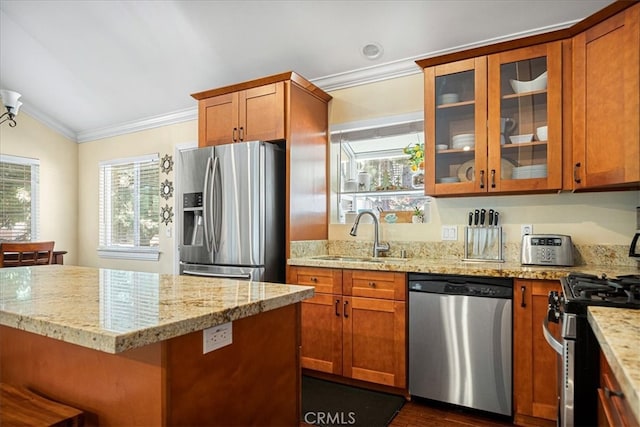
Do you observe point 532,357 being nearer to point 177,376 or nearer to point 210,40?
point 177,376

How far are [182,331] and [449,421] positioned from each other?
1966 millimetres

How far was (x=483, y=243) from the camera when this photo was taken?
2877mm

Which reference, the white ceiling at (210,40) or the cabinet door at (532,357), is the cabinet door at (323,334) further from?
the white ceiling at (210,40)

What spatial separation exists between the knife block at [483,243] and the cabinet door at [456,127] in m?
0.37

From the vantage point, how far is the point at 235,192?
3086mm

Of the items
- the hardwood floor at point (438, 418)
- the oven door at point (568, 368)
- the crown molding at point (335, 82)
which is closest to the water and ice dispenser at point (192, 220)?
the crown molding at point (335, 82)

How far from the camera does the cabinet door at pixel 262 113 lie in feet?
10.3

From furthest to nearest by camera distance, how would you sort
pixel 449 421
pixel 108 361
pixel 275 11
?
pixel 275 11, pixel 449 421, pixel 108 361

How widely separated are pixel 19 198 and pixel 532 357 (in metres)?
5.76

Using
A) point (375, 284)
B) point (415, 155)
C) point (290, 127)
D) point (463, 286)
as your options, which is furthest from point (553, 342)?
point (290, 127)

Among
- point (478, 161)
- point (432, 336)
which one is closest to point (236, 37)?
point (478, 161)

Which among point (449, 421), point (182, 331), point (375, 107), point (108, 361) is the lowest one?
point (449, 421)

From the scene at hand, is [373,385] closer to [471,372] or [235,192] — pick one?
[471,372]

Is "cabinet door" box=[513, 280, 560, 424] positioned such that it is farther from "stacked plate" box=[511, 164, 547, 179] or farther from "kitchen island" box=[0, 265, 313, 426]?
"kitchen island" box=[0, 265, 313, 426]
